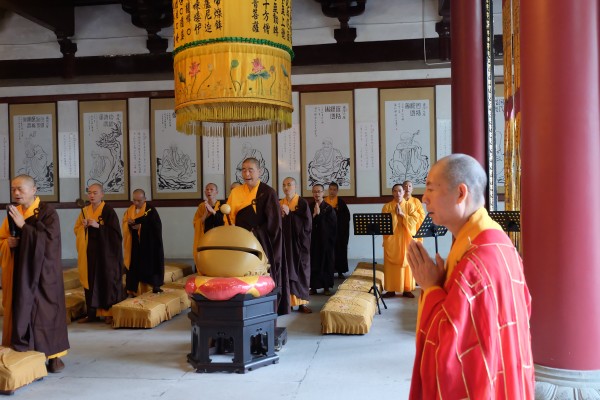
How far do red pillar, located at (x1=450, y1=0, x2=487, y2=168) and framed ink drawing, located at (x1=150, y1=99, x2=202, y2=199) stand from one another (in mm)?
5259

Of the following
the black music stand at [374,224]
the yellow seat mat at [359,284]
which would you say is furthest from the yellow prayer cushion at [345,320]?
the black music stand at [374,224]

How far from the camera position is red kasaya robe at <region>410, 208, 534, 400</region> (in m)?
1.44

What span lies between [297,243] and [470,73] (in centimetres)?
266

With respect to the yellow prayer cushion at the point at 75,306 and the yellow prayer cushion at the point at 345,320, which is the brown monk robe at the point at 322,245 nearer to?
the yellow prayer cushion at the point at 345,320

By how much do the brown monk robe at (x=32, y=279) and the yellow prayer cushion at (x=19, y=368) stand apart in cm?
12

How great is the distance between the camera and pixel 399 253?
7.24 meters

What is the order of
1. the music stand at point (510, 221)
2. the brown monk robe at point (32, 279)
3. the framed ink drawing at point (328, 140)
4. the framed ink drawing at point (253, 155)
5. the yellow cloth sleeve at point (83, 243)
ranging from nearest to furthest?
the brown monk robe at point (32, 279)
the music stand at point (510, 221)
the yellow cloth sleeve at point (83, 243)
the framed ink drawing at point (328, 140)
the framed ink drawing at point (253, 155)

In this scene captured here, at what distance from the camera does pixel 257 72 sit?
13.4ft

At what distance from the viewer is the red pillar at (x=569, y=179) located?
2.78 m

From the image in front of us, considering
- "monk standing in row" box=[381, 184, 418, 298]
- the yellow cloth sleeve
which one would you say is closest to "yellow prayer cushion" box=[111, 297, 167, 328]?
the yellow cloth sleeve

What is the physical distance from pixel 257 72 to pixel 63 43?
7059 millimetres

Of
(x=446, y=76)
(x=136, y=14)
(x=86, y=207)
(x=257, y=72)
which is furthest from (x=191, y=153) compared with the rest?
(x=257, y=72)

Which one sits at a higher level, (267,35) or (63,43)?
(63,43)

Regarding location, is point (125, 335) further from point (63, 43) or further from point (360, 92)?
point (63, 43)
